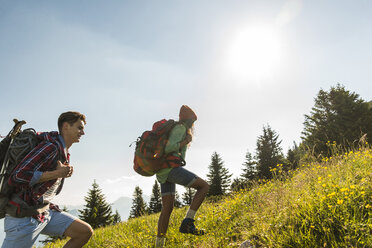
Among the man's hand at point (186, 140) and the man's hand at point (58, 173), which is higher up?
the man's hand at point (186, 140)

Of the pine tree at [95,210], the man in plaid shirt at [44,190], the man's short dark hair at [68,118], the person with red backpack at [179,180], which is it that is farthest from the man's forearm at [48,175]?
the pine tree at [95,210]

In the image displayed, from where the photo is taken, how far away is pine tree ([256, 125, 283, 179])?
72.5ft

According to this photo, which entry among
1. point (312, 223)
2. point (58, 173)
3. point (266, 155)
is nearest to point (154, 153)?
point (58, 173)

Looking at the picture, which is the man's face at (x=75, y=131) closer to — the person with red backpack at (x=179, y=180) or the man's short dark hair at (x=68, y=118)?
the man's short dark hair at (x=68, y=118)

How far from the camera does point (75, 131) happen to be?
2.96m

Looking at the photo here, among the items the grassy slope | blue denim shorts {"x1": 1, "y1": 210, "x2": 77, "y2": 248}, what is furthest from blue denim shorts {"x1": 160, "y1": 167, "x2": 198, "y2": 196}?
blue denim shorts {"x1": 1, "y1": 210, "x2": 77, "y2": 248}

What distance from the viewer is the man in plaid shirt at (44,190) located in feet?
7.03

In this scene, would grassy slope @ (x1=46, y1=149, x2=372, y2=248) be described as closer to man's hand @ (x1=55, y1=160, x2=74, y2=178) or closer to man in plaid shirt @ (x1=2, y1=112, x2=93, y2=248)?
man in plaid shirt @ (x1=2, y1=112, x2=93, y2=248)

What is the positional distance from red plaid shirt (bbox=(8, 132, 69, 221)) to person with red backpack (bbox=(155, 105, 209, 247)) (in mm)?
1581

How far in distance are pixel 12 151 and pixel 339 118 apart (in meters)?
27.2

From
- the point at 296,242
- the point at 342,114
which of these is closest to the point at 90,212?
the point at 296,242

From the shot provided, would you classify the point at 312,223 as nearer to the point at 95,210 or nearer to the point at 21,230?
the point at 21,230

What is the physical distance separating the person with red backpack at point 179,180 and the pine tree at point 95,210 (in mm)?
30067

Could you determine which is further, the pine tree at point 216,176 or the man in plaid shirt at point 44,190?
the pine tree at point 216,176
